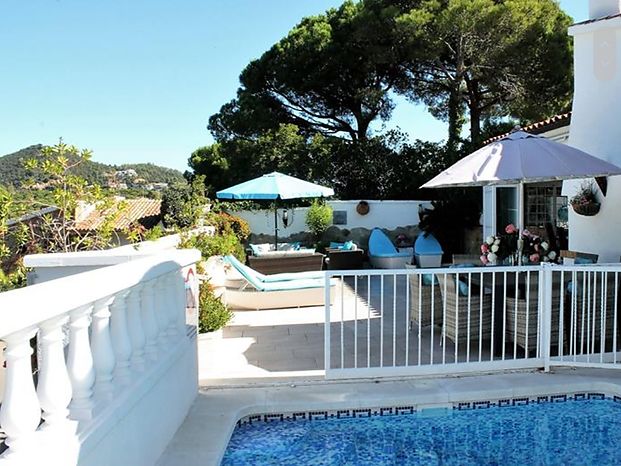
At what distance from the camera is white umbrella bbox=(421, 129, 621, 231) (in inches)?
204

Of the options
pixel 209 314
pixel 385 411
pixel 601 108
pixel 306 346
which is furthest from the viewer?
pixel 601 108

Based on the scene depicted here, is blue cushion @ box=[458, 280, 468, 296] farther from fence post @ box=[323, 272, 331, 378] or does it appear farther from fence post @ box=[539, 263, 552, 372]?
fence post @ box=[323, 272, 331, 378]

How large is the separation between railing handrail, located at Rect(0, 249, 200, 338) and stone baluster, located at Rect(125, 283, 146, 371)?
0.12 m

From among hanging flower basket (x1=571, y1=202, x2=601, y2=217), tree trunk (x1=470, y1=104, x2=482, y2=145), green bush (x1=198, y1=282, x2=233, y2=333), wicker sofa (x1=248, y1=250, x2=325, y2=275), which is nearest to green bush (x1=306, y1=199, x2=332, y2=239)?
wicker sofa (x1=248, y1=250, x2=325, y2=275)

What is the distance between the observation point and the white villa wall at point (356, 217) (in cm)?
1515

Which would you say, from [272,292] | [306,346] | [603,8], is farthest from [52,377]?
[603,8]

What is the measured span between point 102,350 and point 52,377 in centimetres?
49

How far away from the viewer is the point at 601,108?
7.42 metres

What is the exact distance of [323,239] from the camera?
14773mm

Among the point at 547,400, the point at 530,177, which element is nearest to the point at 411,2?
the point at 530,177

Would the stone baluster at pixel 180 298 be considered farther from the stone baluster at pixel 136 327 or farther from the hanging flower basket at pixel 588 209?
the hanging flower basket at pixel 588 209

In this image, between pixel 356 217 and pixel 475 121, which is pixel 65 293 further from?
pixel 475 121

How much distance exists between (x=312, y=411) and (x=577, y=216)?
20.7 ft

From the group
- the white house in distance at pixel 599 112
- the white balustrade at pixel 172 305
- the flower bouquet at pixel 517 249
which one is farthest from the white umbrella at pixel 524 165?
the white balustrade at pixel 172 305
